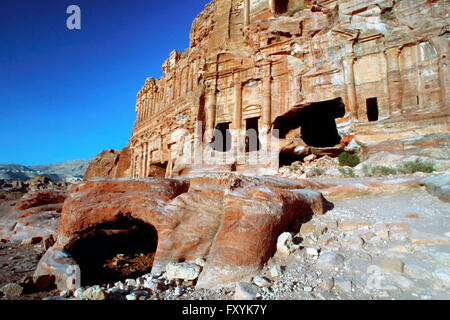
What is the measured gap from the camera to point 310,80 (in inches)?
539

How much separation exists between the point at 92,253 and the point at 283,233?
389cm

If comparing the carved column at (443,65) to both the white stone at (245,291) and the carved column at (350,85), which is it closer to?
the carved column at (350,85)

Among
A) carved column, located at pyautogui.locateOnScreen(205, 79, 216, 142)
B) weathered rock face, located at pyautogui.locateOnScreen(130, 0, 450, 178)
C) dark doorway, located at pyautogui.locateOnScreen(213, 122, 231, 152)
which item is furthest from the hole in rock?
carved column, located at pyautogui.locateOnScreen(205, 79, 216, 142)

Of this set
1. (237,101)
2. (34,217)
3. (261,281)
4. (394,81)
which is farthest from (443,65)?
(34,217)

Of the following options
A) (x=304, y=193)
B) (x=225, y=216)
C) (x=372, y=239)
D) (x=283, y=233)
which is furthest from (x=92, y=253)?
(x=372, y=239)

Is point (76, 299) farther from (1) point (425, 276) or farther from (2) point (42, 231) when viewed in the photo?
(2) point (42, 231)

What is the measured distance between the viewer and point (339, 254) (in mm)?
2871

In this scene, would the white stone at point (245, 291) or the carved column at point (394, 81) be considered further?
the carved column at point (394, 81)

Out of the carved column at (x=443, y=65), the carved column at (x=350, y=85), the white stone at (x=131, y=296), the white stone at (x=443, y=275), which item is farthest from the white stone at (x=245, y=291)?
the carved column at (x=443, y=65)

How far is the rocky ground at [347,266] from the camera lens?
2.28 meters

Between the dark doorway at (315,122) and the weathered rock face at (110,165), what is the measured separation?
65.5 feet

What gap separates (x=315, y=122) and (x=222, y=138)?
6.67 meters

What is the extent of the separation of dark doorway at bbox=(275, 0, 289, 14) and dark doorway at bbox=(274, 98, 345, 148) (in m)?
8.06

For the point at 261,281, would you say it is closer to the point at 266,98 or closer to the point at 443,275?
the point at 443,275
